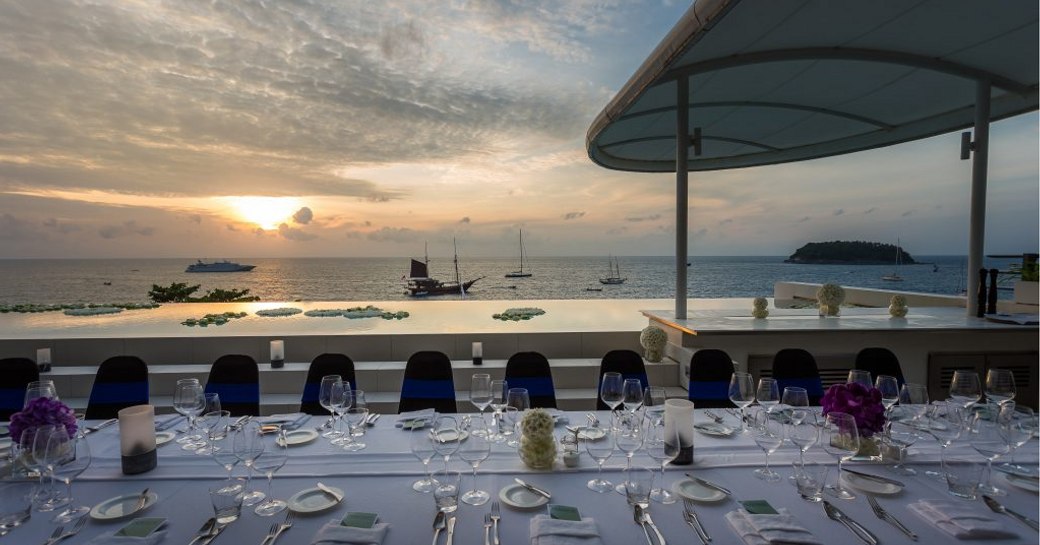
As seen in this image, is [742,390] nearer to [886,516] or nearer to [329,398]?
[886,516]

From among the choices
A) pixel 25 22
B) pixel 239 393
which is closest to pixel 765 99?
pixel 239 393

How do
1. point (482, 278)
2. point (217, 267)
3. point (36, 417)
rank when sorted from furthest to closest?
point (217, 267), point (482, 278), point (36, 417)

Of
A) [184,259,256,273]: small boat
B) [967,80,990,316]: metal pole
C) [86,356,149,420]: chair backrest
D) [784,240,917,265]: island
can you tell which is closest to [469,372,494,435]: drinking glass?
[86,356,149,420]: chair backrest

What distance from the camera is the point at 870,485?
154 centimetres

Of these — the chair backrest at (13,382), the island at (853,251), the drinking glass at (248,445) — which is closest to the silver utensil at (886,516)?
the drinking glass at (248,445)

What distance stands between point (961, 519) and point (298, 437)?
6.83 ft

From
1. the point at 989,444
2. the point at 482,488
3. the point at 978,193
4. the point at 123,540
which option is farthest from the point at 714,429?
the point at 978,193

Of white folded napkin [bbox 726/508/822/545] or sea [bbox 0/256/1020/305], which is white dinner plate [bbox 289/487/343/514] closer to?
white folded napkin [bbox 726/508/822/545]

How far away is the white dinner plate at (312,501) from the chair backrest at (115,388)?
6.55 feet

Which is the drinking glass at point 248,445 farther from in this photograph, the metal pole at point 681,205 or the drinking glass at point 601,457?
the metal pole at point 681,205

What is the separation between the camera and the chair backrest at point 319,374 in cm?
287

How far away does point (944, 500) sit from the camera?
143 centimetres

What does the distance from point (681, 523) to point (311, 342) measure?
4.10 m

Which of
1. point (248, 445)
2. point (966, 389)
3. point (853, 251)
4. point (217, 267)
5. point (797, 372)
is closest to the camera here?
point (248, 445)
